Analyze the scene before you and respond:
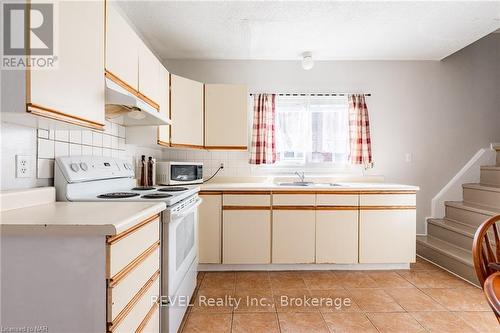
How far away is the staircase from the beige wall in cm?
23

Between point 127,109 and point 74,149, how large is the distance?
424 mm

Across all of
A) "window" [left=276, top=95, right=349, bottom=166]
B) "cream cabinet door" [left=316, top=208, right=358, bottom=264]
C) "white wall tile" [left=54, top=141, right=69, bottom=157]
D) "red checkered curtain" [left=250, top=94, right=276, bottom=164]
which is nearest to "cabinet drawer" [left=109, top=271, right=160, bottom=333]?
"white wall tile" [left=54, top=141, right=69, bottom=157]

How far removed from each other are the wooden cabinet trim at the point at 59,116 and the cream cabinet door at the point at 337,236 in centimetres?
219

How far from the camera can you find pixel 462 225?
3309 millimetres

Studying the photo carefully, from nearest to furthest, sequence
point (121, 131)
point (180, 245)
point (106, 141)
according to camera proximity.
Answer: point (180, 245) → point (106, 141) → point (121, 131)

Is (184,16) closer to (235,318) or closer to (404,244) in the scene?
(235,318)

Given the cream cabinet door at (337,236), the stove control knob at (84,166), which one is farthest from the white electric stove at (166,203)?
the cream cabinet door at (337,236)

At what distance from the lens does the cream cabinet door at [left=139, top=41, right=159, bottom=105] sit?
84.7 inches

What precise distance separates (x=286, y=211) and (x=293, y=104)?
1.42 metres

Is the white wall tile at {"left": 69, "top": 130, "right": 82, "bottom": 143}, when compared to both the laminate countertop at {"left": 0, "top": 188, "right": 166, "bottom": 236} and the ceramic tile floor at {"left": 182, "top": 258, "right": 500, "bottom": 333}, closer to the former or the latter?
the laminate countertop at {"left": 0, "top": 188, "right": 166, "bottom": 236}

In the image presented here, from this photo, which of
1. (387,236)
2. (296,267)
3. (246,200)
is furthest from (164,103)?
(387,236)

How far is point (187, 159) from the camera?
140 inches

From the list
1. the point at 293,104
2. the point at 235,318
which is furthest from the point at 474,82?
the point at 235,318

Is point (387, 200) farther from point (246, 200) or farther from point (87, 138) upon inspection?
point (87, 138)
